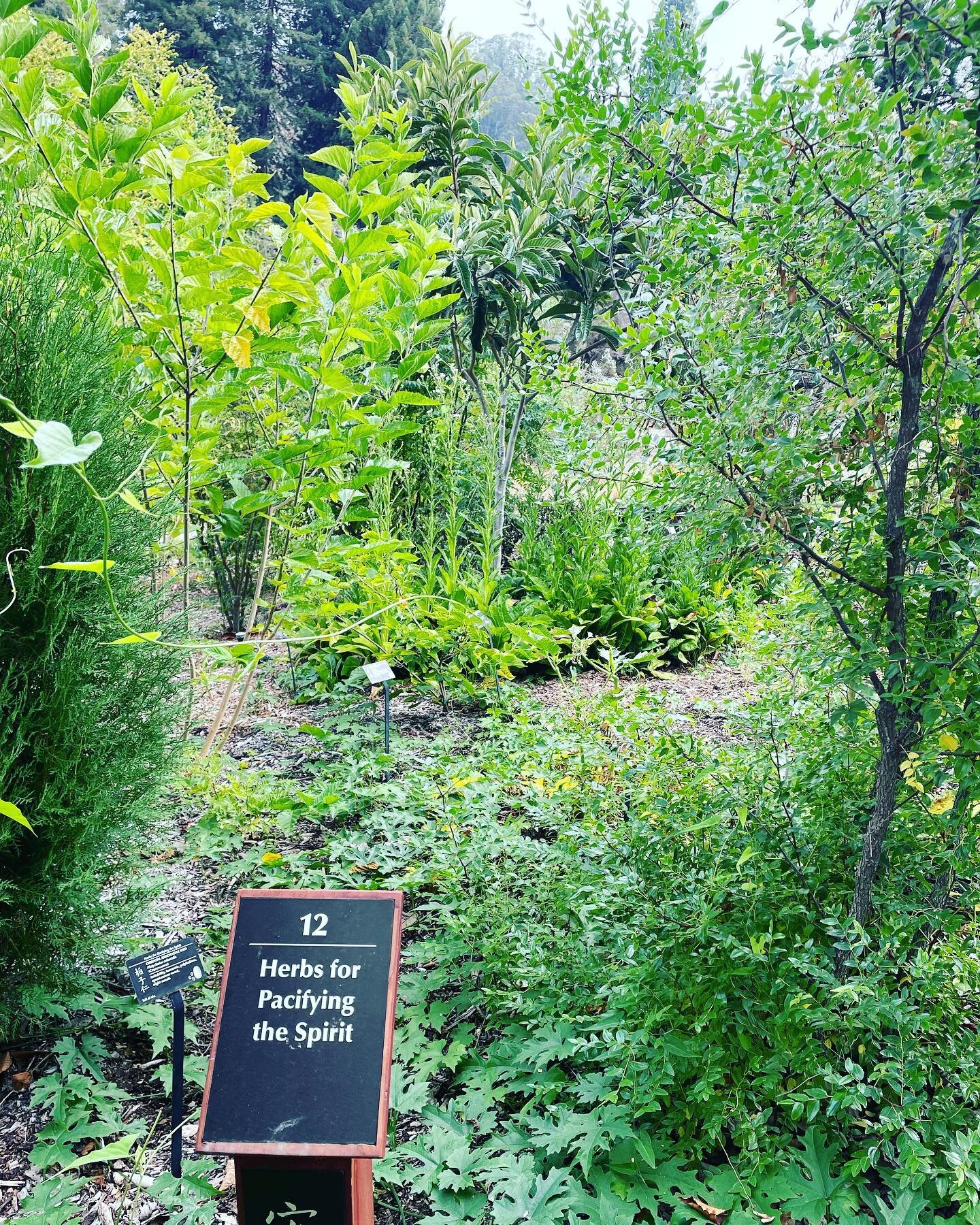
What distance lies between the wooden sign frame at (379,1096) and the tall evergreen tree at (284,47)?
31.5 m

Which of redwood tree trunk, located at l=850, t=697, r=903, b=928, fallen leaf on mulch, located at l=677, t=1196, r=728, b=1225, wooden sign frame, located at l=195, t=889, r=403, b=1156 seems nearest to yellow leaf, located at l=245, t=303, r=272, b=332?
wooden sign frame, located at l=195, t=889, r=403, b=1156

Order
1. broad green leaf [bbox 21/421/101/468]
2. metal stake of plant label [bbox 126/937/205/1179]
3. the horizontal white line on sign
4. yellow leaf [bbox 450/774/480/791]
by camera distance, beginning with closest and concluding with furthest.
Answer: broad green leaf [bbox 21/421/101/468]
the horizontal white line on sign
metal stake of plant label [bbox 126/937/205/1179]
yellow leaf [bbox 450/774/480/791]

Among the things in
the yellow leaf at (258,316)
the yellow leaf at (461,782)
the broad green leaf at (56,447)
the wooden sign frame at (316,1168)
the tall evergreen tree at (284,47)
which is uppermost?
the tall evergreen tree at (284,47)

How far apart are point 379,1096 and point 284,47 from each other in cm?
4039

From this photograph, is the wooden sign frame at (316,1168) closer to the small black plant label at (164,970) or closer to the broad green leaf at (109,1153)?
the broad green leaf at (109,1153)

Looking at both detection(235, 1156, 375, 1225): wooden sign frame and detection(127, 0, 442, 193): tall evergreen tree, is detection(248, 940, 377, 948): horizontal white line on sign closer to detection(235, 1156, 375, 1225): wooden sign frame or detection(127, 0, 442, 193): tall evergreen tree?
detection(235, 1156, 375, 1225): wooden sign frame

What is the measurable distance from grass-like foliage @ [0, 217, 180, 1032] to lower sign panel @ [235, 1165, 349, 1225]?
0.78 metres

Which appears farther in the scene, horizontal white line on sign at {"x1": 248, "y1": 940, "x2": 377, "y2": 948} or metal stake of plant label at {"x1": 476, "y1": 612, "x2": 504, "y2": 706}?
metal stake of plant label at {"x1": 476, "y1": 612, "x2": 504, "y2": 706}

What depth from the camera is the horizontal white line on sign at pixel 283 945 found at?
1.50 metres

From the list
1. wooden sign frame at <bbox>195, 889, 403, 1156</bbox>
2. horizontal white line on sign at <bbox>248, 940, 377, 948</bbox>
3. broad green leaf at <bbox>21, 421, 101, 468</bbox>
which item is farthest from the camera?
horizontal white line on sign at <bbox>248, 940, 377, 948</bbox>

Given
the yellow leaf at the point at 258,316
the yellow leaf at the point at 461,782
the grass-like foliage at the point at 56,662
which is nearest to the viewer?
the grass-like foliage at the point at 56,662

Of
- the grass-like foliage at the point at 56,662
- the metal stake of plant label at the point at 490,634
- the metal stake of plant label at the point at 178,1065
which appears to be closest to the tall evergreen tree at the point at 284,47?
the metal stake of plant label at the point at 490,634

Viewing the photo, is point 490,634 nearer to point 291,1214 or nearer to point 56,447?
point 291,1214

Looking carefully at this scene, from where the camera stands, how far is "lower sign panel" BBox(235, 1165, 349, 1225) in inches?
53.3
